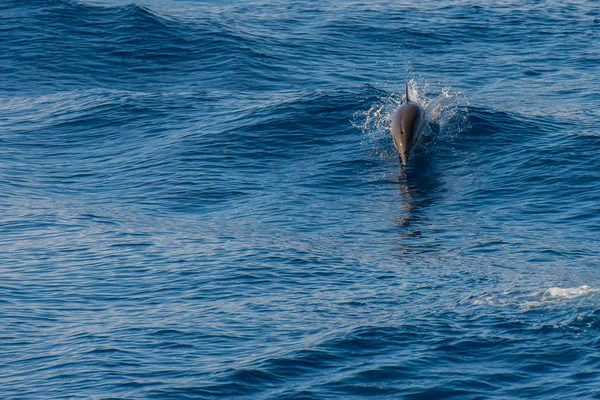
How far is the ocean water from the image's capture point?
878 inches

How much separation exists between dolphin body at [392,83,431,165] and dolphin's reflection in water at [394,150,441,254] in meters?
0.85

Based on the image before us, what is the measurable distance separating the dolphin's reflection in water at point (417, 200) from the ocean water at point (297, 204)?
0.35 ft

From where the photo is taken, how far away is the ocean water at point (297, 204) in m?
22.3

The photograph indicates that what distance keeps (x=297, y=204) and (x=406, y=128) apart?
14.7ft

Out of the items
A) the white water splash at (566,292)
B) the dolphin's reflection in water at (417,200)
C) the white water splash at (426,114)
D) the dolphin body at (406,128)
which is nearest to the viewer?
Result: the white water splash at (566,292)

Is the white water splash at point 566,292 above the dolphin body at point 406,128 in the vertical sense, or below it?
below

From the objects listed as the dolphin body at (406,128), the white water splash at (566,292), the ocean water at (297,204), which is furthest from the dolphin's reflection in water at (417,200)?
the white water splash at (566,292)

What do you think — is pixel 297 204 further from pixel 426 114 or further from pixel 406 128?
pixel 426 114

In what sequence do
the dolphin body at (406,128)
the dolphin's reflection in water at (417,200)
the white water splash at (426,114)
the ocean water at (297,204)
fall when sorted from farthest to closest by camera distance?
the white water splash at (426,114) < the dolphin body at (406,128) < the dolphin's reflection in water at (417,200) < the ocean water at (297,204)

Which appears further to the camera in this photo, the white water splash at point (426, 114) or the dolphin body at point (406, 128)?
the white water splash at point (426, 114)

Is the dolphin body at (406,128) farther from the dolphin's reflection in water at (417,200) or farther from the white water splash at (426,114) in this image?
the white water splash at (426,114)

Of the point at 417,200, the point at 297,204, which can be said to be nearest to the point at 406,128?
the point at 417,200

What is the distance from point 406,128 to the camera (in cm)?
3516

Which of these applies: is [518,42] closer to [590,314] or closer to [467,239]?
[467,239]
